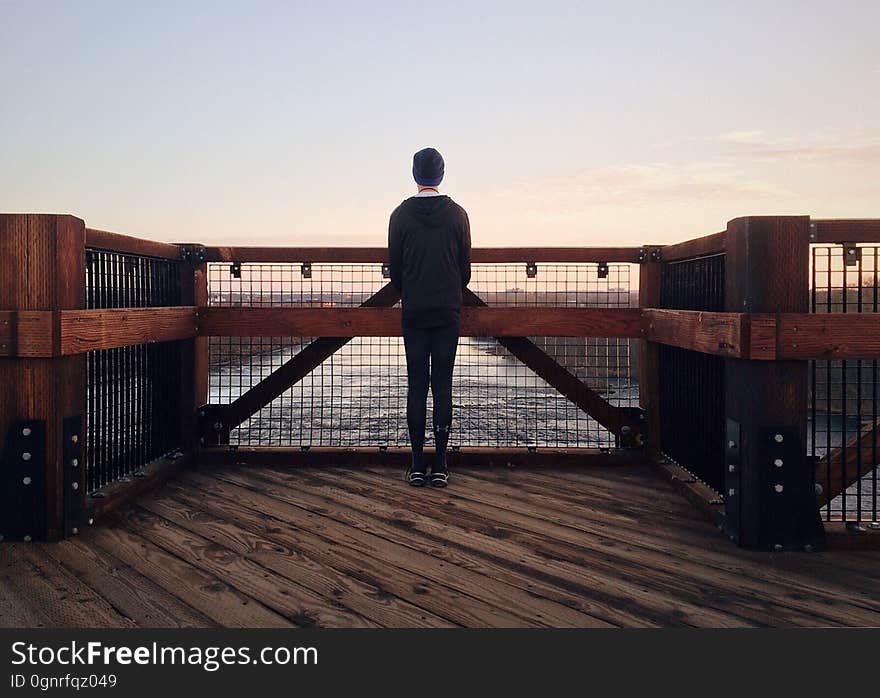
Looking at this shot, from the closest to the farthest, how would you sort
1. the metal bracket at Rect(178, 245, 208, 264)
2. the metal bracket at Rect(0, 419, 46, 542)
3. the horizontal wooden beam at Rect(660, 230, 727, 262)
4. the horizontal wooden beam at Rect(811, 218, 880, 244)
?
the horizontal wooden beam at Rect(811, 218, 880, 244) < the metal bracket at Rect(0, 419, 46, 542) < the horizontal wooden beam at Rect(660, 230, 727, 262) < the metal bracket at Rect(178, 245, 208, 264)

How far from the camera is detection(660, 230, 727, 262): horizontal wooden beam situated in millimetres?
3682

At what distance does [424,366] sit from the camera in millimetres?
4523

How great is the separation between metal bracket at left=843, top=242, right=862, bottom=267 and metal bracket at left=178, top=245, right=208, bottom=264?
4049 millimetres

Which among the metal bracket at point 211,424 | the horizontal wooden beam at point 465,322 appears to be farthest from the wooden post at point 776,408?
the metal bracket at point 211,424

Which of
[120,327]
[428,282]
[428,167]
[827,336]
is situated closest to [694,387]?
[827,336]

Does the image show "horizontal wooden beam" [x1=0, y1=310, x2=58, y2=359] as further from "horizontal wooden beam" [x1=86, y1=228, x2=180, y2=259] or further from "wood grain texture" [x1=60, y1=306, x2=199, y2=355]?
"horizontal wooden beam" [x1=86, y1=228, x2=180, y2=259]

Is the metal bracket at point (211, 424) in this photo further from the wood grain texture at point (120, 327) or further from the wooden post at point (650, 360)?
the wooden post at point (650, 360)

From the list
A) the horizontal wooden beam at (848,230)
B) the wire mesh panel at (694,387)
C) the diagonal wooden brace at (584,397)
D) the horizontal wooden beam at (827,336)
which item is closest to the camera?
the horizontal wooden beam at (827,336)

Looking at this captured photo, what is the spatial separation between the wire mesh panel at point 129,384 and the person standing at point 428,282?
1585 millimetres

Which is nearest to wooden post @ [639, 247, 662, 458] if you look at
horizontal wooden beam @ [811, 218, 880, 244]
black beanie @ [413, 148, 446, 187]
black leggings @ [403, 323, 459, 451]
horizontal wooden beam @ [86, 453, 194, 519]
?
black leggings @ [403, 323, 459, 451]

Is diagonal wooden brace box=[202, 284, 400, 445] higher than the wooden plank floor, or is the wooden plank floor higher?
diagonal wooden brace box=[202, 284, 400, 445]

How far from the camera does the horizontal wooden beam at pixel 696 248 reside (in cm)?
368

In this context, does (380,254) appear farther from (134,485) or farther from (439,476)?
(134,485)

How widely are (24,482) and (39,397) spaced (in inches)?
16.6
